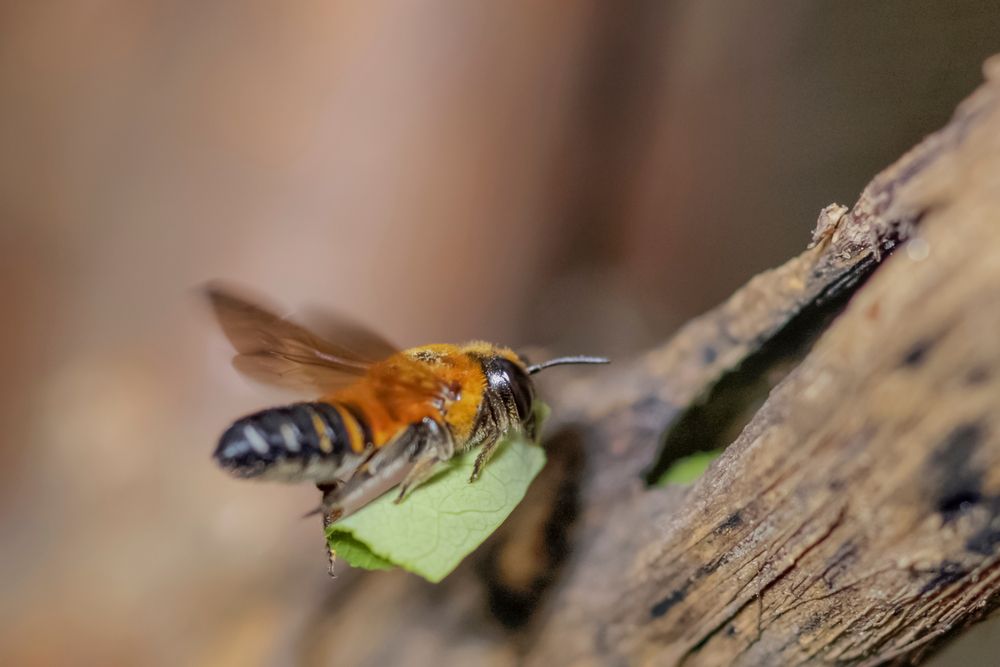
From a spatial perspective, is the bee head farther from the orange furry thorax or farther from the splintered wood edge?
the splintered wood edge

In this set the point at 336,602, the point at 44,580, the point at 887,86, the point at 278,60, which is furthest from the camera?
the point at 278,60

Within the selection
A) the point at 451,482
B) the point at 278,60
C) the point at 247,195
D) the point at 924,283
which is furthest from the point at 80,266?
the point at 924,283

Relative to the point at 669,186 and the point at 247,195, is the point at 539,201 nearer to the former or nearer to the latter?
the point at 669,186

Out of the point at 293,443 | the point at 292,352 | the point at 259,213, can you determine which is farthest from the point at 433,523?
the point at 259,213

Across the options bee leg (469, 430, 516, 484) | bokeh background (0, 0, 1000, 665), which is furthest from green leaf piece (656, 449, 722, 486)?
bokeh background (0, 0, 1000, 665)

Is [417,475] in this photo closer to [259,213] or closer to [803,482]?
[803,482]

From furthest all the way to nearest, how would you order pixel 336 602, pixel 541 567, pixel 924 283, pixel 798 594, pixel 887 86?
1. pixel 336 602
2. pixel 541 567
3. pixel 887 86
4. pixel 798 594
5. pixel 924 283

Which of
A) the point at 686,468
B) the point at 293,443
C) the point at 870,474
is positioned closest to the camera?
the point at 870,474
